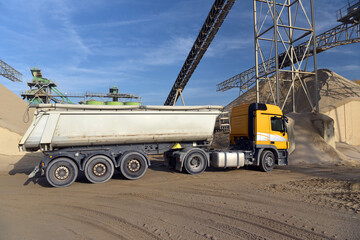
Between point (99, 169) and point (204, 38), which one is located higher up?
point (204, 38)

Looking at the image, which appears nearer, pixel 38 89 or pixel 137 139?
pixel 137 139

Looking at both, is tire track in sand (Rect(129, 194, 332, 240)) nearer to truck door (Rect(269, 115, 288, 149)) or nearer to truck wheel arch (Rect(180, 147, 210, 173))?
truck wheel arch (Rect(180, 147, 210, 173))

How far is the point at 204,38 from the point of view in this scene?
19.7m

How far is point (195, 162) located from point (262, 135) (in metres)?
3.31

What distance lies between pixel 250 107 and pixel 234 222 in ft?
22.1

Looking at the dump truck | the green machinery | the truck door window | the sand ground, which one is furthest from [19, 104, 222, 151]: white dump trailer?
the green machinery

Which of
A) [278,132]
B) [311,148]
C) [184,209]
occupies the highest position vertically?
[278,132]

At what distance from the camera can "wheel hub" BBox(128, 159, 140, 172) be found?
8.60 m

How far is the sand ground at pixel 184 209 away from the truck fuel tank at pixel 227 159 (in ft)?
4.75

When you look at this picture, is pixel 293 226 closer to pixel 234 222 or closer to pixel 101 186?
pixel 234 222

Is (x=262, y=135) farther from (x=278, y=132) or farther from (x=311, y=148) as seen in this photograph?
(x=311, y=148)

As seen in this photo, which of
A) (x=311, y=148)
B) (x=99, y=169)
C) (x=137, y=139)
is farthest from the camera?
(x=311, y=148)

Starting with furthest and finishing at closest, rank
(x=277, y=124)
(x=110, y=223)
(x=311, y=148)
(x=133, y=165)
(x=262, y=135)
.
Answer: (x=311, y=148) < (x=277, y=124) < (x=262, y=135) < (x=133, y=165) < (x=110, y=223)

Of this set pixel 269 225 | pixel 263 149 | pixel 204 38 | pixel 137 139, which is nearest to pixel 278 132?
pixel 263 149
